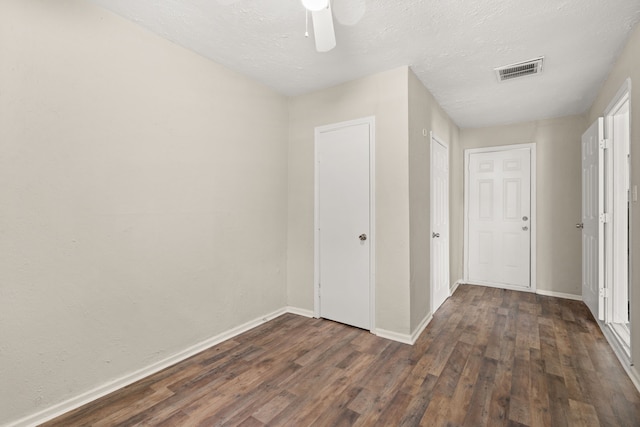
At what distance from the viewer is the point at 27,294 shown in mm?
1703

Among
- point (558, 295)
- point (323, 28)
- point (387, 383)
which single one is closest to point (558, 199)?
point (558, 295)

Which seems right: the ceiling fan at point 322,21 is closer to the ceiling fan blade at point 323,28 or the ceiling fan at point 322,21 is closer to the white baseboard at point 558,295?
the ceiling fan blade at point 323,28

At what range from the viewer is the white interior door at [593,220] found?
117 inches

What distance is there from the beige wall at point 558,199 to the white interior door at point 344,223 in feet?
9.77

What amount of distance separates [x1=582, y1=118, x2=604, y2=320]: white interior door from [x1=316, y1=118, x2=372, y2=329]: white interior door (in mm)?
2286

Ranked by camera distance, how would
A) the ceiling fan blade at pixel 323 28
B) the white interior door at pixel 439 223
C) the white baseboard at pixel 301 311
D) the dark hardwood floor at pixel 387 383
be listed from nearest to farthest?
the ceiling fan blade at pixel 323 28 < the dark hardwood floor at pixel 387 383 < the white baseboard at pixel 301 311 < the white interior door at pixel 439 223

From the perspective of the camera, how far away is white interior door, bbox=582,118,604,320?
2977mm

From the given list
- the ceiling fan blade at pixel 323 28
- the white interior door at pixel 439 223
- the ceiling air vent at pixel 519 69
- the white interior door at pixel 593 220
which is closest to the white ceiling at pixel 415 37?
the ceiling air vent at pixel 519 69

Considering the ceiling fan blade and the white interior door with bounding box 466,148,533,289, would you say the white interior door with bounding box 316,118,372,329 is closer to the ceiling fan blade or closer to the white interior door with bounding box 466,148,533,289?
the ceiling fan blade

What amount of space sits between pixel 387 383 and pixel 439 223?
2.27 meters

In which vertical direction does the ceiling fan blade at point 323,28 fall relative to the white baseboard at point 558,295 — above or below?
above

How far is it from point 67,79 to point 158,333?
71.6 inches

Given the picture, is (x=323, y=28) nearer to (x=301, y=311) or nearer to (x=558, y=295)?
(x=301, y=311)

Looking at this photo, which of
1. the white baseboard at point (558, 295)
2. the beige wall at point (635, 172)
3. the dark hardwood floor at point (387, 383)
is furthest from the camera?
the white baseboard at point (558, 295)
